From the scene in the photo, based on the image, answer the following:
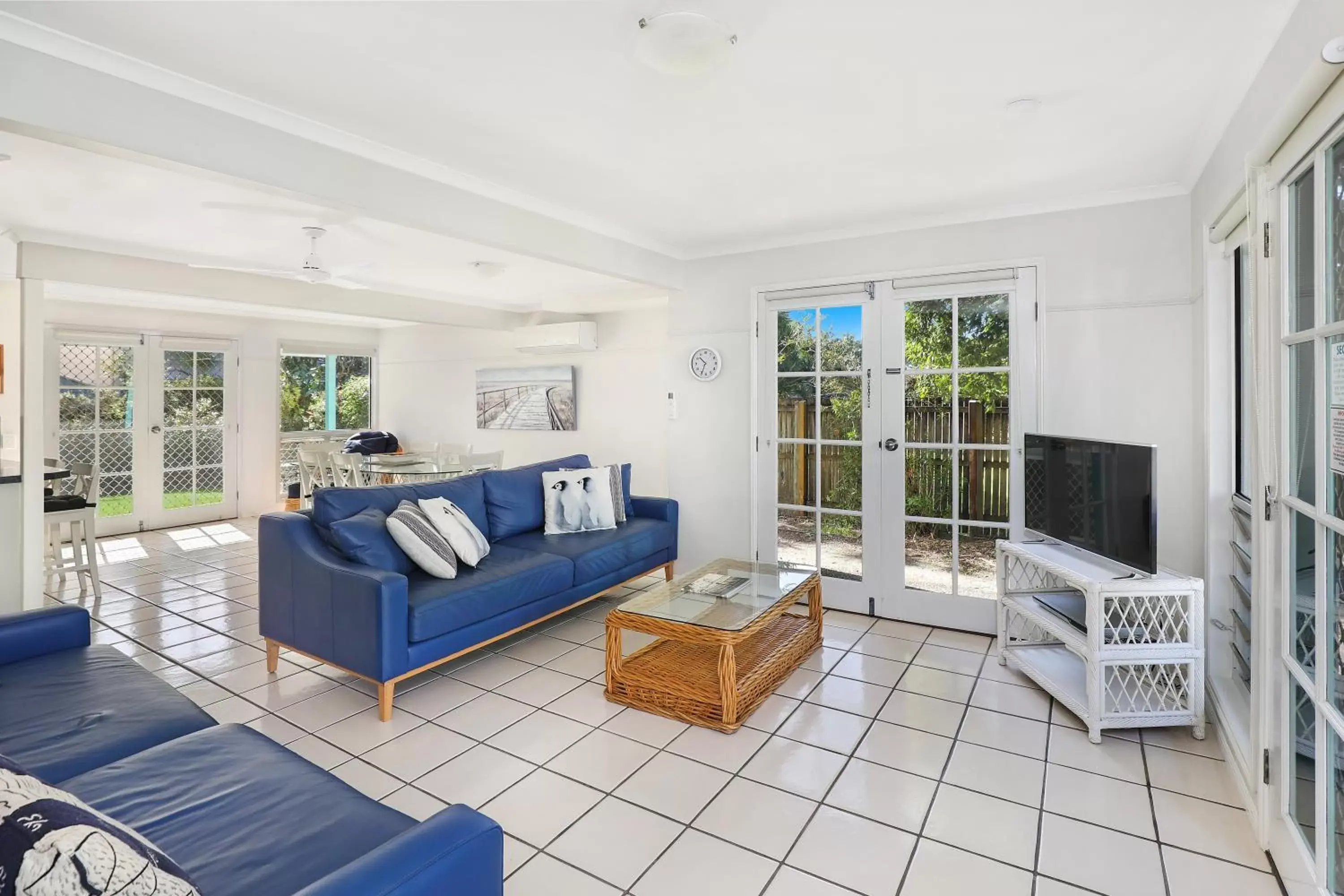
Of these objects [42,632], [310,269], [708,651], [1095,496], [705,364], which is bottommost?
[708,651]

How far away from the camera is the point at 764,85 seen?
2.37 m

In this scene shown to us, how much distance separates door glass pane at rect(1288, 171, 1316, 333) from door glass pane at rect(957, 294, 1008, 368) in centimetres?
198

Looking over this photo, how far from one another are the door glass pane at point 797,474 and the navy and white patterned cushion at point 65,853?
12.6 feet

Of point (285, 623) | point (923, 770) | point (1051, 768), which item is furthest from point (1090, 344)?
point (285, 623)

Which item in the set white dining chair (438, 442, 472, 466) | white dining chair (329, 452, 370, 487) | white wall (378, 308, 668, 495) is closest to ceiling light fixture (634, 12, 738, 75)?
white wall (378, 308, 668, 495)

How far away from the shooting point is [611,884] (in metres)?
1.88

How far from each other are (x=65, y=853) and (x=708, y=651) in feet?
8.97

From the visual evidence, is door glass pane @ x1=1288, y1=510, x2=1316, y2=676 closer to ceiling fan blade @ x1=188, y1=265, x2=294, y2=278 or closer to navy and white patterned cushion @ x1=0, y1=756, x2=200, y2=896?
navy and white patterned cushion @ x1=0, y1=756, x2=200, y2=896

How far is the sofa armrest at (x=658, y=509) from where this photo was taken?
4.87 meters

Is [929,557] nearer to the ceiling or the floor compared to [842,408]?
nearer to the floor

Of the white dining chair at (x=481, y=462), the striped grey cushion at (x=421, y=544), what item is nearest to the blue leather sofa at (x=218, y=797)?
the striped grey cushion at (x=421, y=544)

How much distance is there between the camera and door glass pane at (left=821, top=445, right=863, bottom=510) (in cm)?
427

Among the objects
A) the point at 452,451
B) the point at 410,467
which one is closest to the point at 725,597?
the point at 410,467

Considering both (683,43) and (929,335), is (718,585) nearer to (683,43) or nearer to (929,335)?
(929,335)
